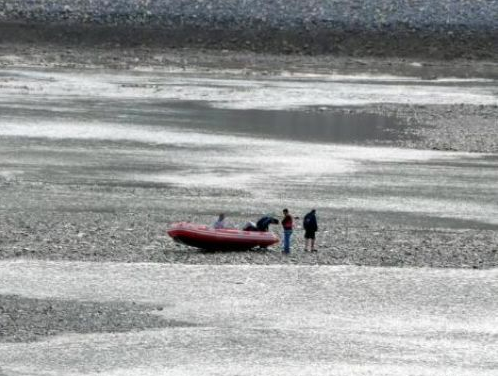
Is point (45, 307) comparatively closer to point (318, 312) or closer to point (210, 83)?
point (318, 312)

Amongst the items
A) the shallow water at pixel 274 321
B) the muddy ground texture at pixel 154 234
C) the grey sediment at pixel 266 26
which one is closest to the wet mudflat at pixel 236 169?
the muddy ground texture at pixel 154 234

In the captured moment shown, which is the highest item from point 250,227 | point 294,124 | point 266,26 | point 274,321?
point 266,26

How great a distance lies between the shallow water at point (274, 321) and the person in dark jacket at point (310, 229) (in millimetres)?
1043

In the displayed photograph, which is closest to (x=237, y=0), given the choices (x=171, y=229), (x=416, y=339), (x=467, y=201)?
(x=467, y=201)

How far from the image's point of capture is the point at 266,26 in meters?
67.0

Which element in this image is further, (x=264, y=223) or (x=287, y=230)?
(x=264, y=223)

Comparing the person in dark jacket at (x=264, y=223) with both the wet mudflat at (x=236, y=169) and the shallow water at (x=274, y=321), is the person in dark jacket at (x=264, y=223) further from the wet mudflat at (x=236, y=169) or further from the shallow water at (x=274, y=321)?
the shallow water at (x=274, y=321)

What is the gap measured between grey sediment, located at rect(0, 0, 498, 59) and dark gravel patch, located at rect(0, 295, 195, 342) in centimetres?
4345

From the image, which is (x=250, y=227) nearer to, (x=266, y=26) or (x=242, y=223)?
(x=242, y=223)

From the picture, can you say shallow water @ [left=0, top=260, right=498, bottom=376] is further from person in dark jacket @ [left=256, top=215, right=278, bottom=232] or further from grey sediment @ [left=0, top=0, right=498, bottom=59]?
grey sediment @ [left=0, top=0, right=498, bottom=59]

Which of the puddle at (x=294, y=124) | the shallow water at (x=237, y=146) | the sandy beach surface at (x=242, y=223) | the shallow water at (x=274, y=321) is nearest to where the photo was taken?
the shallow water at (x=274, y=321)

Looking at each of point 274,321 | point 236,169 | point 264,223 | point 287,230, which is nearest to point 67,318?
point 274,321

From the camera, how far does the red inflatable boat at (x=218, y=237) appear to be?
25031 millimetres

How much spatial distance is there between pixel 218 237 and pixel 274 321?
4366 mm
